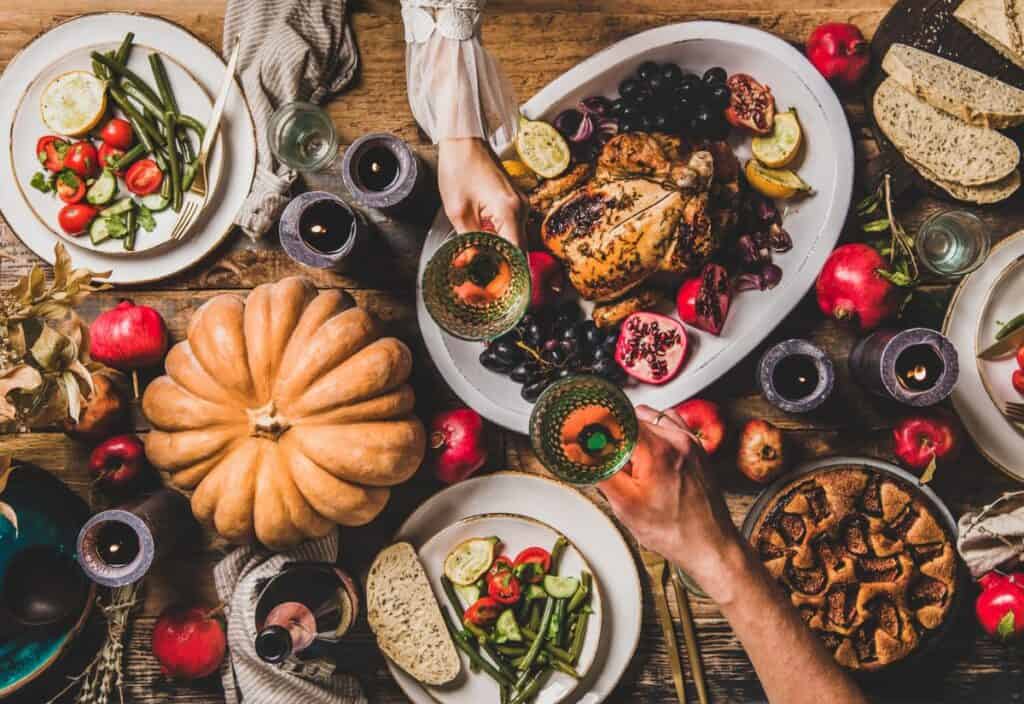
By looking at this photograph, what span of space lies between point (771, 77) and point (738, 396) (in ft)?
2.66

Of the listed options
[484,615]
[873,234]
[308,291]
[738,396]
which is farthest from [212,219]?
[873,234]

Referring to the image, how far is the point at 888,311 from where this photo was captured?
194 centimetres

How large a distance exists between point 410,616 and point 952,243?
162cm

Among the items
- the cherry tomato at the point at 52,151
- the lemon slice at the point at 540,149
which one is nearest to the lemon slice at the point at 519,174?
the lemon slice at the point at 540,149

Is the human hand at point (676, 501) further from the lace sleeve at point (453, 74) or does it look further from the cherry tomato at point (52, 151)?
the cherry tomato at point (52, 151)

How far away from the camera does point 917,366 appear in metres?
1.83

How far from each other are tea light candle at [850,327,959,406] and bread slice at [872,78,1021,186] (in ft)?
1.47

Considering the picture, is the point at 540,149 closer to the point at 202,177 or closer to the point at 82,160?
the point at 202,177

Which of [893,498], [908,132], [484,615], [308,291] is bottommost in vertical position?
[484,615]

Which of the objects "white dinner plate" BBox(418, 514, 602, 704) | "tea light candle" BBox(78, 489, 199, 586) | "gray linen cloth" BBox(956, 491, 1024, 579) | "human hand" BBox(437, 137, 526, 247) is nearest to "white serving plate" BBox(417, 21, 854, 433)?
"human hand" BBox(437, 137, 526, 247)

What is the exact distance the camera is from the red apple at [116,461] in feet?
6.54

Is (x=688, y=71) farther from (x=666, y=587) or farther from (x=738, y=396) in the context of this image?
(x=666, y=587)

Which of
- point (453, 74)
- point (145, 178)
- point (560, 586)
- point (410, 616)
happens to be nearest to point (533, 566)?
point (560, 586)

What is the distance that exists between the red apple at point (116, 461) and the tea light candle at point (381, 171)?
849 mm
